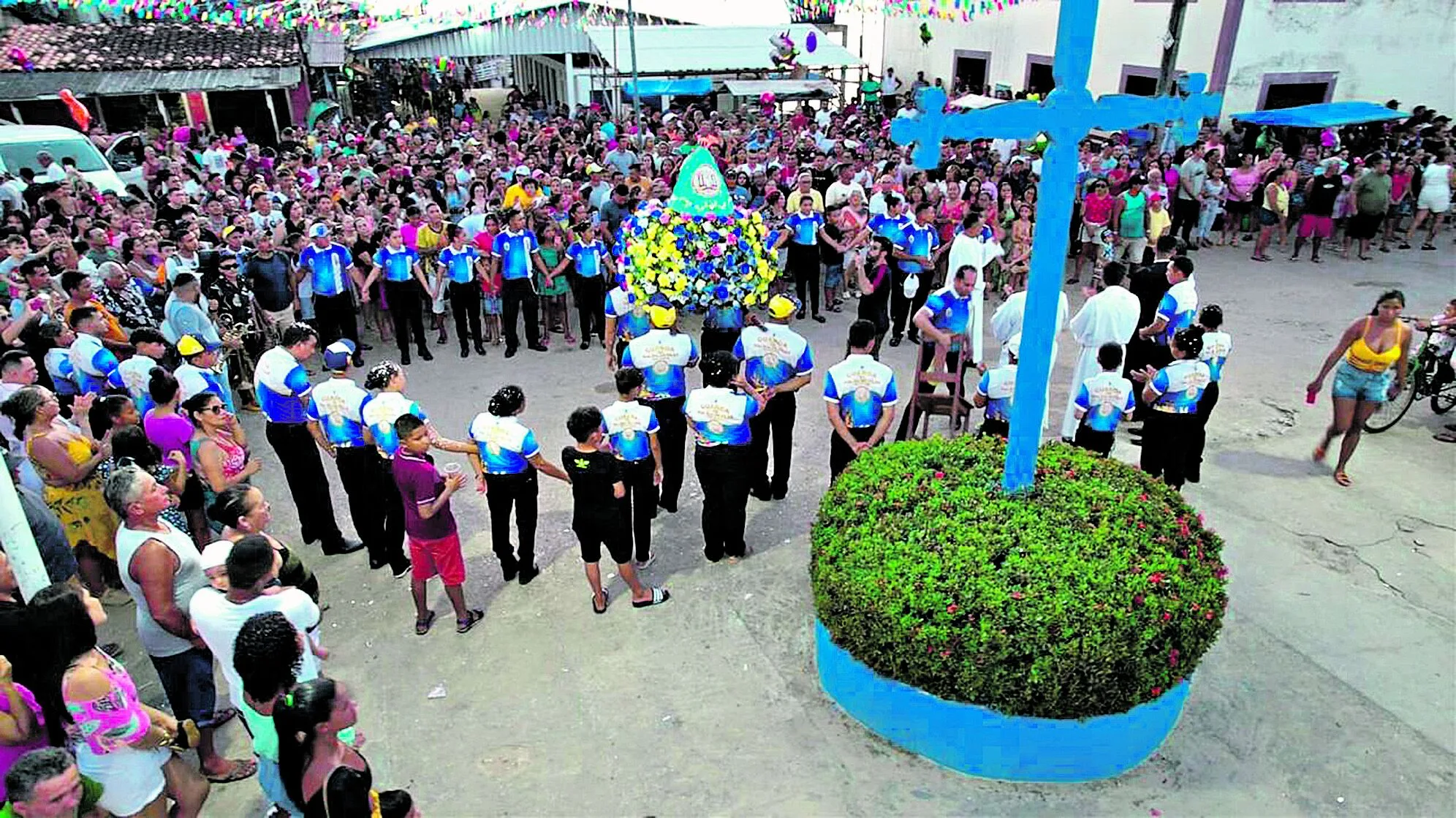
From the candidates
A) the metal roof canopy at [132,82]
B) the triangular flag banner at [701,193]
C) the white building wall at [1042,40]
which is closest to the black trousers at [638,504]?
the triangular flag banner at [701,193]

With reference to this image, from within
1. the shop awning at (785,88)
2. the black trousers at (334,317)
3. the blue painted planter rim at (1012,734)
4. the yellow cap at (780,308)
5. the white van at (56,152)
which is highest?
the shop awning at (785,88)

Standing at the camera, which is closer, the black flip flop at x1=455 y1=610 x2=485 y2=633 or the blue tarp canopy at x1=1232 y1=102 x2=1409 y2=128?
the black flip flop at x1=455 y1=610 x2=485 y2=633

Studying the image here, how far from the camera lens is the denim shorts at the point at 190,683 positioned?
4551 millimetres

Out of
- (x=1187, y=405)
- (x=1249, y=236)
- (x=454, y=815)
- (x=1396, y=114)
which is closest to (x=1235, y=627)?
(x=1187, y=405)

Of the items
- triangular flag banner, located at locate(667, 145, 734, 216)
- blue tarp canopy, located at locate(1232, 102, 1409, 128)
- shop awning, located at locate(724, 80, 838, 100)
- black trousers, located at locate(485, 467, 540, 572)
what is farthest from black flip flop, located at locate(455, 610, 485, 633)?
shop awning, located at locate(724, 80, 838, 100)

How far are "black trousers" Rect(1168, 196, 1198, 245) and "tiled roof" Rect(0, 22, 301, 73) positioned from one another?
848 inches

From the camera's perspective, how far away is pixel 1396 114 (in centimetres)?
1692

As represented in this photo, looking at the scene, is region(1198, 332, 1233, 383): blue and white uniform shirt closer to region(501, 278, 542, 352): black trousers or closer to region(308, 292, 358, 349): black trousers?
region(501, 278, 542, 352): black trousers

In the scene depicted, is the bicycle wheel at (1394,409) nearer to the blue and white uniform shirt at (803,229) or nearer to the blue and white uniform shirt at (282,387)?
the blue and white uniform shirt at (803,229)

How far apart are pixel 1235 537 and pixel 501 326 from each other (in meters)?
8.10

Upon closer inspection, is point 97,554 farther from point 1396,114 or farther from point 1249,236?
point 1396,114

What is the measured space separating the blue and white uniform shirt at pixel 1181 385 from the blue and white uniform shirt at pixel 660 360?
3375mm

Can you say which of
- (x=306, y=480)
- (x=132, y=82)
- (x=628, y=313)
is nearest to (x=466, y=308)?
(x=628, y=313)

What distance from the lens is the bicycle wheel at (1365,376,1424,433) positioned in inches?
328
